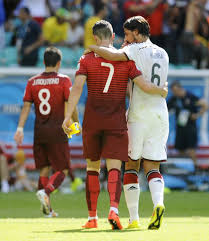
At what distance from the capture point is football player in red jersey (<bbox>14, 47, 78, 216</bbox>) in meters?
11.8

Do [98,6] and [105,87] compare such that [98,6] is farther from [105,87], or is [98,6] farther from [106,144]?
[106,144]

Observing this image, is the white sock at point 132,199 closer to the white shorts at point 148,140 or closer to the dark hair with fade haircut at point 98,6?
the white shorts at point 148,140

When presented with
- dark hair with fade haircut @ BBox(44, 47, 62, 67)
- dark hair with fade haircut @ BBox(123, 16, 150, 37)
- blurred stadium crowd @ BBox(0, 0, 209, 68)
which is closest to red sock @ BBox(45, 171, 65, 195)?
dark hair with fade haircut @ BBox(44, 47, 62, 67)

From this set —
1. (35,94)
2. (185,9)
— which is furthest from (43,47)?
(35,94)

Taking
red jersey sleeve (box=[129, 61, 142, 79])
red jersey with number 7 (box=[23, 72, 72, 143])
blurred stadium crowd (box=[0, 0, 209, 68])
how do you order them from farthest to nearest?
blurred stadium crowd (box=[0, 0, 209, 68]), red jersey with number 7 (box=[23, 72, 72, 143]), red jersey sleeve (box=[129, 61, 142, 79])

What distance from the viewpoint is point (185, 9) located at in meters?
20.3

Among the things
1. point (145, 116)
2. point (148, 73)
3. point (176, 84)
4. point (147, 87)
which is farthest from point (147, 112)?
point (176, 84)

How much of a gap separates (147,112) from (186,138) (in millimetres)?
10165

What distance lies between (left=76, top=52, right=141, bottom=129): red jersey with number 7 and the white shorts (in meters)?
0.17

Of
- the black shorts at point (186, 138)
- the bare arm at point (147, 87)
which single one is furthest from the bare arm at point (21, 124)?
the black shorts at point (186, 138)

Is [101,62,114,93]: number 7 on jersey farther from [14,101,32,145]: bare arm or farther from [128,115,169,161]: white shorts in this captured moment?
[14,101,32,145]: bare arm

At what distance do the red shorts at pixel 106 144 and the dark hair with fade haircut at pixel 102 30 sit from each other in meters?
1.02

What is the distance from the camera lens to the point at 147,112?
931 cm

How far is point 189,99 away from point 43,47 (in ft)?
12.0
